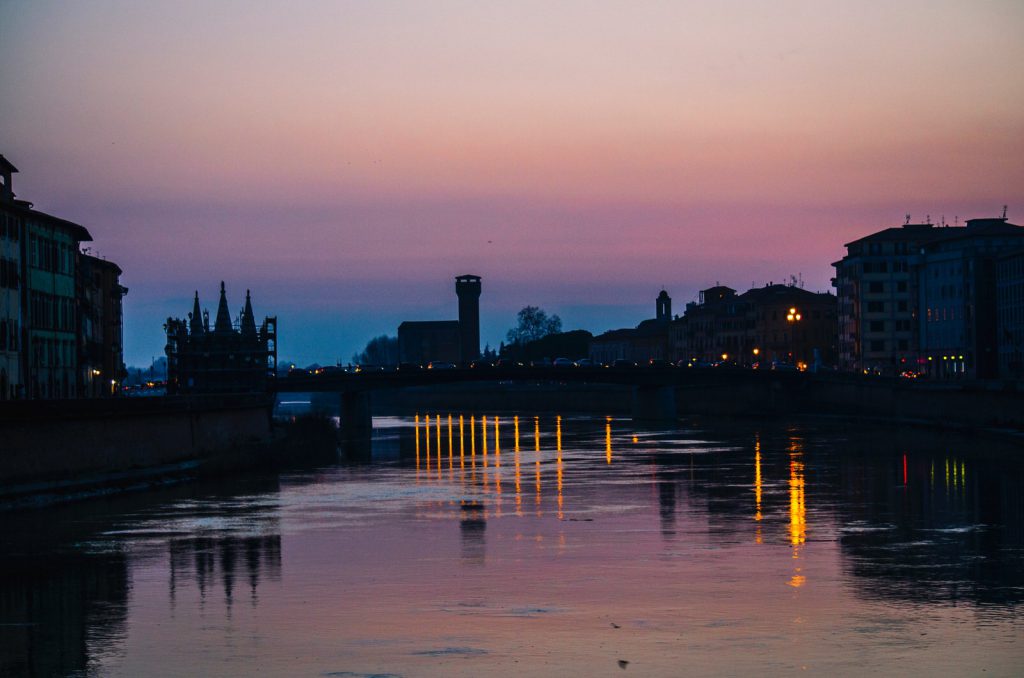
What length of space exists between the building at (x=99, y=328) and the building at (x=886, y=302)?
3356 inches

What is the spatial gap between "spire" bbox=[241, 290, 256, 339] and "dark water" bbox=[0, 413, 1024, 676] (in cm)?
6954

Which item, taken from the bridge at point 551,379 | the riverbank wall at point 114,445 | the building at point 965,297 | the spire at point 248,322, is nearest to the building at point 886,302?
the building at point 965,297

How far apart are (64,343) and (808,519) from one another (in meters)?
58.5

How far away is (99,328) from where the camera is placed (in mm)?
133375

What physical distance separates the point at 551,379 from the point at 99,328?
4271 cm

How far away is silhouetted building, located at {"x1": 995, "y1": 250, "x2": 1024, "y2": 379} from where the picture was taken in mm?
141375

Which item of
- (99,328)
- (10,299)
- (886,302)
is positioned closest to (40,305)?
(10,299)

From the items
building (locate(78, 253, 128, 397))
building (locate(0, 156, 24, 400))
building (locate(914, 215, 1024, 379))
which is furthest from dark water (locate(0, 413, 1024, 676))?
building (locate(914, 215, 1024, 379))

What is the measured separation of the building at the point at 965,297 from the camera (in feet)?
506

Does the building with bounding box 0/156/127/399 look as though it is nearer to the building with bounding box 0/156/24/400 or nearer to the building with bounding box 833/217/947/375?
the building with bounding box 0/156/24/400

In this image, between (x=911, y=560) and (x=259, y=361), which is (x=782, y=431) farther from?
(x=911, y=560)

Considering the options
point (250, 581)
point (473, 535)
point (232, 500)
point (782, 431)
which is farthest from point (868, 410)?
point (250, 581)

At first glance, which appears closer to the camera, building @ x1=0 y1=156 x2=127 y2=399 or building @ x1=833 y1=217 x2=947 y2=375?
building @ x1=0 y1=156 x2=127 y2=399

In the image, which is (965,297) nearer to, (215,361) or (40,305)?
(215,361)
